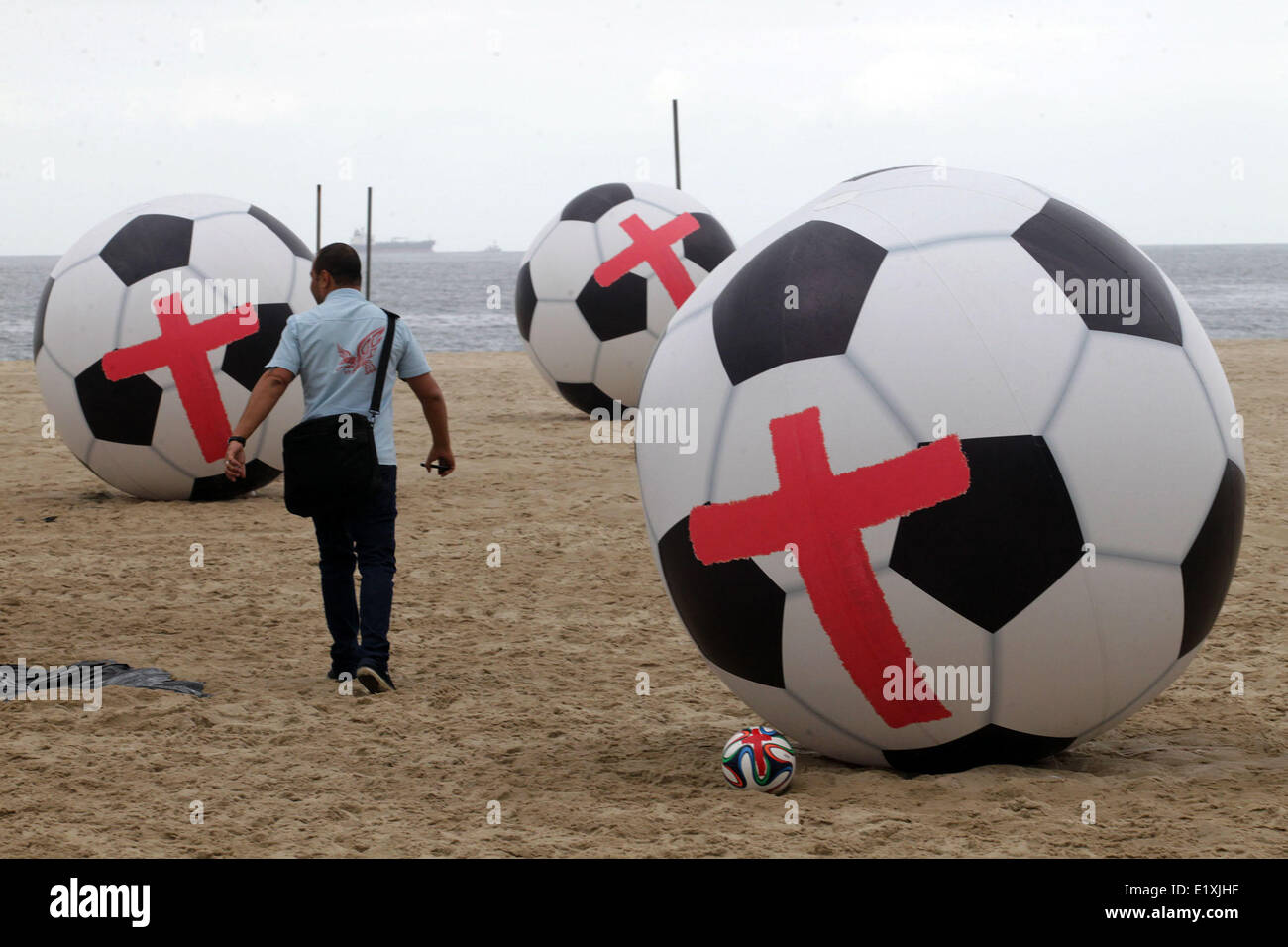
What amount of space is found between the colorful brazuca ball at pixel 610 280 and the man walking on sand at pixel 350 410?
689cm

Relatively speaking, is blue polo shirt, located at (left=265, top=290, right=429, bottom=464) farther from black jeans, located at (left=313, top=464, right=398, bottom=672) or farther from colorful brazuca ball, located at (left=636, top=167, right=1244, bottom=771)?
colorful brazuca ball, located at (left=636, top=167, right=1244, bottom=771)

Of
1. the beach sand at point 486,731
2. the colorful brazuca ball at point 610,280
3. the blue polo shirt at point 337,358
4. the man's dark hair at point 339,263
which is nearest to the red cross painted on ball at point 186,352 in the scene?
the beach sand at point 486,731

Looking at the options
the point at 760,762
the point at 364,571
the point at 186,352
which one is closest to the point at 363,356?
the point at 364,571

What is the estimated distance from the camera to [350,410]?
16.8 ft

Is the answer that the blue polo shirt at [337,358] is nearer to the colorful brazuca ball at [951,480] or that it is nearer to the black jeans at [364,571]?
the black jeans at [364,571]

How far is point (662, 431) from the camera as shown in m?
3.93

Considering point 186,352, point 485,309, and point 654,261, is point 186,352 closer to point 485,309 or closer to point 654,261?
point 654,261

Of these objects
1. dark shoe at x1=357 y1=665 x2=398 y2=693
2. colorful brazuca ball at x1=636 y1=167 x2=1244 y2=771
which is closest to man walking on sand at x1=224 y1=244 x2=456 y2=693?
dark shoe at x1=357 y1=665 x2=398 y2=693

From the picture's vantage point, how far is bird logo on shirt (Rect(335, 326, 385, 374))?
5.12 m

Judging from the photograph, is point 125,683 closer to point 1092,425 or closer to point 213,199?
point 1092,425

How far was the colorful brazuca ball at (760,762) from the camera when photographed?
380 centimetres

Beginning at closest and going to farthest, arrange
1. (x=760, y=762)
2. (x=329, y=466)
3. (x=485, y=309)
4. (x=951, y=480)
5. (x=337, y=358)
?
(x=951, y=480) → (x=760, y=762) → (x=329, y=466) → (x=337, y=358) → (x=485, y=309)

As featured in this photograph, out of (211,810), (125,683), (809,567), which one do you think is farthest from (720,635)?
(125,683)

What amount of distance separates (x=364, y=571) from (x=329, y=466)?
413mm
